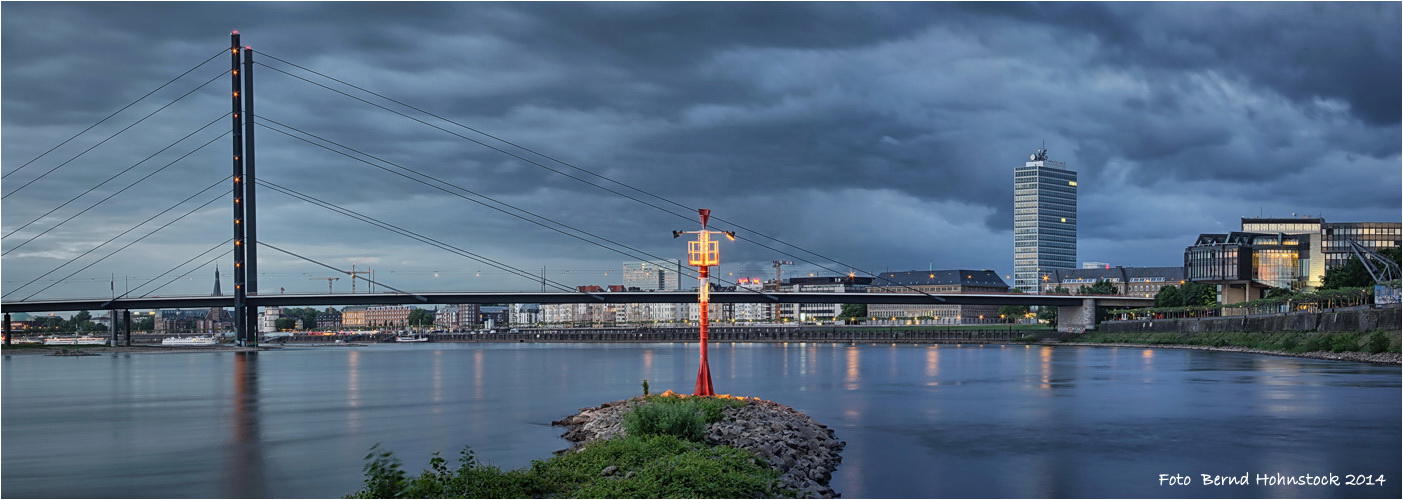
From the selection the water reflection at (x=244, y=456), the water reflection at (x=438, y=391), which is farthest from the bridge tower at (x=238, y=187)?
the water reflection at (x=244, y=456)

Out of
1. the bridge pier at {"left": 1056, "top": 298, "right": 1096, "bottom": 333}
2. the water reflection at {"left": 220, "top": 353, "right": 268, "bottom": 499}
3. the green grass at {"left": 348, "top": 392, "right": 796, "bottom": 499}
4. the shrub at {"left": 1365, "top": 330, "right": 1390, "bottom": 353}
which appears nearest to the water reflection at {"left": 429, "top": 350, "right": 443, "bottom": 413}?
the water reflection at {"left": 220, "top": 353, "right": 268, "bottom": 499}

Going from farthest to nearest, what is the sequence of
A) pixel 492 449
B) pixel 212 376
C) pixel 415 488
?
pixel 212 376
pixel 492 449
pixel 415 488

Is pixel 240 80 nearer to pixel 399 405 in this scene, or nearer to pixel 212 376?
pixel 212 376

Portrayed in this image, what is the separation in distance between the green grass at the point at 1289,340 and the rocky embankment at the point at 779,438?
187 feet

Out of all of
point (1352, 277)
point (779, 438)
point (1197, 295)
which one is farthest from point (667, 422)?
point (1197, 295)

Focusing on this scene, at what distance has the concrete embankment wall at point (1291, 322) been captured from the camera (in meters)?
78.0

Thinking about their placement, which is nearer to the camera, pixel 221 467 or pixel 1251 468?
pixel 1251 468

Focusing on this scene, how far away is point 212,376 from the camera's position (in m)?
74.1

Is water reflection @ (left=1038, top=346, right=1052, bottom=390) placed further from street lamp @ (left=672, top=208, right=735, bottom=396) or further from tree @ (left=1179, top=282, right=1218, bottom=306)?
tree @ (left=1179, top=282, right=1218, bottom=306)

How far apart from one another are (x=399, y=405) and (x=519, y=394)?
24.4ft

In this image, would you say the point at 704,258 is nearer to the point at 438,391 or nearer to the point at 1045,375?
the point at 438,391

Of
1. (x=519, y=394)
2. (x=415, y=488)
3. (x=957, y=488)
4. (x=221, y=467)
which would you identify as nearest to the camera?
(x=415, y=488)

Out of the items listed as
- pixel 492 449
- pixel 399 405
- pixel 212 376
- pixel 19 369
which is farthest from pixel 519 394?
pixel 19 369

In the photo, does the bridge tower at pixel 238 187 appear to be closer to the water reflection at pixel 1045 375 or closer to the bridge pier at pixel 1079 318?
the water reflection at pixel 1045 375
